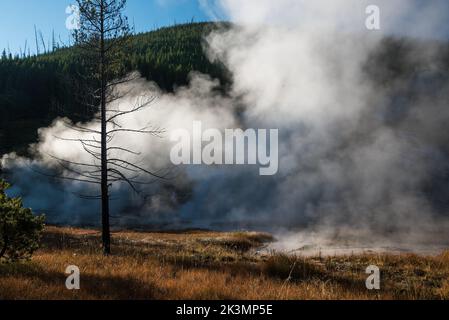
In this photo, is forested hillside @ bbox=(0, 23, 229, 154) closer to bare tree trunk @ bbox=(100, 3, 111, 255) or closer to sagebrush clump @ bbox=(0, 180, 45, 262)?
bare tree trunk @ bbox=(100, 3, 111, 255)

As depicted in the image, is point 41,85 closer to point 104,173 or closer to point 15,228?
point 104,173

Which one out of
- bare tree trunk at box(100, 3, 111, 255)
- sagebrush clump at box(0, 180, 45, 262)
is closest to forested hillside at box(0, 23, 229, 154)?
bare tree trunk at box(100, 3, 111, 255)

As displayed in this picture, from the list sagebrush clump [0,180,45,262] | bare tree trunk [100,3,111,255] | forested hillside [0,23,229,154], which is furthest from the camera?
forested hillside [0,23,229,154]

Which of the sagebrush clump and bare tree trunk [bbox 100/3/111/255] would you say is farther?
bare tree trunk [bbox 100/3/111/255]

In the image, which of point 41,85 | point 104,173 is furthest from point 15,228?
point 41,85

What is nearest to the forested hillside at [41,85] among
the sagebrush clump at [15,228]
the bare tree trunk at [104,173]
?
the bare tree trunk at [104,173]

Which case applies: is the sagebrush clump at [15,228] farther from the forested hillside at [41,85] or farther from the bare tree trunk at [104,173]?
the forested hillside at [41,85]

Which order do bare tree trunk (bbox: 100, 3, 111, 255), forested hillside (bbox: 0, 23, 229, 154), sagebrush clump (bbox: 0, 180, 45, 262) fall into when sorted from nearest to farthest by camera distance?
1. sagebrush clump (bbox: 0, 180, 45, 262)
2. bare tree trunk (bbox: 100, 3, 111, 255)
3. forested hillside (bbox: 0, 23, 229, 154)

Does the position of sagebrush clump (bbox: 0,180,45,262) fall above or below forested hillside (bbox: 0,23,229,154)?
below

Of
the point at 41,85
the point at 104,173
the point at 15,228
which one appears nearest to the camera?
the point at 15,228

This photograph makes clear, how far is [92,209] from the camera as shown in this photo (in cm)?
3469

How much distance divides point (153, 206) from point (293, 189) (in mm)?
13962

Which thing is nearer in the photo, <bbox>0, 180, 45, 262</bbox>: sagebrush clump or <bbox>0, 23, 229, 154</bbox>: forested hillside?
<bbox>0, 180, 45, 262</bbox>: sagebrush clump

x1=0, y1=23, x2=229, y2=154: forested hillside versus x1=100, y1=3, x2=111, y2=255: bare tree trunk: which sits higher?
x1=0, y1=23, x2=229, y2=154: forested hillside
